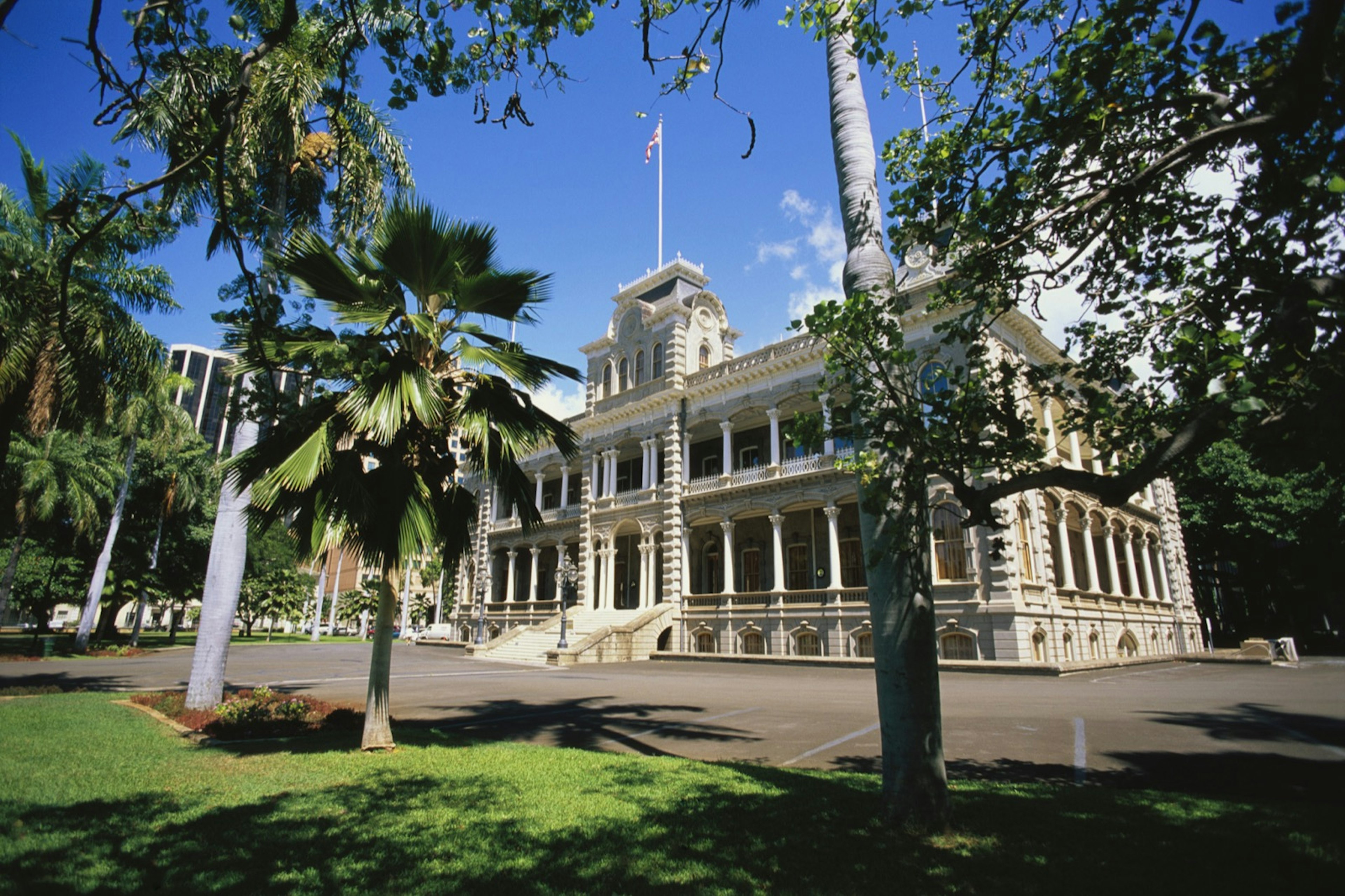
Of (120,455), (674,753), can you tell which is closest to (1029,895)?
(674,753)

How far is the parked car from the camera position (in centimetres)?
4655

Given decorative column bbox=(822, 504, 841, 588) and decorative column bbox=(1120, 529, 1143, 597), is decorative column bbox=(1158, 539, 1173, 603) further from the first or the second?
decorative column bbox=(822, 504, 841, 588)

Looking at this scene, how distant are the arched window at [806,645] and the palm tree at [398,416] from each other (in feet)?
60.7

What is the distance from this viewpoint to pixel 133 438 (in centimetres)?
2853

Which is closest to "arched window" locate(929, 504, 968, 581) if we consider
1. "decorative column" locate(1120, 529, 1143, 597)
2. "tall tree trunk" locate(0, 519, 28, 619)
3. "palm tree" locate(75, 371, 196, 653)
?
"decorative column" locate(1120, 529, 1143, 597)

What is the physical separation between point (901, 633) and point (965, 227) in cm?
317

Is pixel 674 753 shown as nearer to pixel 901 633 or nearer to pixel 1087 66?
pixel 901 633

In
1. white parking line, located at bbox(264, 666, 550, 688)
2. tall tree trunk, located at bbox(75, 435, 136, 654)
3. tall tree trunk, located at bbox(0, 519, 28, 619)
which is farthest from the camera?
tall tree trunk, located at bbox(75, 435, 136, 654)

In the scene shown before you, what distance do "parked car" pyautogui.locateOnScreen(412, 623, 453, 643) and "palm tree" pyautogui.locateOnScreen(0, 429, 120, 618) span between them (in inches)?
790

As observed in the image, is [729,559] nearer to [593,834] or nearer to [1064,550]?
[1064,550]

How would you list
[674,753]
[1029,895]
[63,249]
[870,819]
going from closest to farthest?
[1029,895], [870,819], [674,753], [63,249]

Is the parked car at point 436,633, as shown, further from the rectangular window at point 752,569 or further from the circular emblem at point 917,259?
the circular emblem at point 917,259

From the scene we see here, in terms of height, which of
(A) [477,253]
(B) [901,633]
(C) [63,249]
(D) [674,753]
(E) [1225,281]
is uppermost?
(C) [63,249]

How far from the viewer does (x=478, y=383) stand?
8320 millimetres
